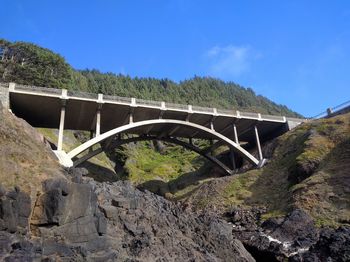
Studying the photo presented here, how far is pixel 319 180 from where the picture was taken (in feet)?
94.8

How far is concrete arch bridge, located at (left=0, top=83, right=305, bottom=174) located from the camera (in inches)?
1194

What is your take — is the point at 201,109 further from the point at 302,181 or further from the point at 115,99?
the point at 302,181

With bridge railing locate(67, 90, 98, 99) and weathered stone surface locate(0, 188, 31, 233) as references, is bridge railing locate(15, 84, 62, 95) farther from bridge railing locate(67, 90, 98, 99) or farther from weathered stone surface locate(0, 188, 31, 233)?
weathered stone surface locate(0, 188, 31, 233)

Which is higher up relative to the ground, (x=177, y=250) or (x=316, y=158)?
(x=316, y=158)

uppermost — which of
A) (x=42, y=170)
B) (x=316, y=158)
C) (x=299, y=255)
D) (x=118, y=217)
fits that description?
(x=316, y=158)

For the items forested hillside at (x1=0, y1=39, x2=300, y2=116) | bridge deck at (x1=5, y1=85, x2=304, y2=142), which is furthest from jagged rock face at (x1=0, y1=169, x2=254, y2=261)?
forested hillside at (x1=0, y1=39, x2=300, y2=116)

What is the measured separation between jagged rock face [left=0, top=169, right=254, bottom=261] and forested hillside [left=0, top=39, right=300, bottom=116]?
32.3 m

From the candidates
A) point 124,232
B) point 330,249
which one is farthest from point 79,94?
point 330,249

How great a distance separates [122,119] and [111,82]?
186 ft

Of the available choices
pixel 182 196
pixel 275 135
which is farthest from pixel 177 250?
pixel 275 135

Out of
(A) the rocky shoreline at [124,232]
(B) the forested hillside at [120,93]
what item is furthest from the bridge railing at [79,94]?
(A) the rocky shoreline at [124,232]

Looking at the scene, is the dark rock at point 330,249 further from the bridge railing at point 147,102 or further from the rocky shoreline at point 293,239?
the bridge railing at point 147,102

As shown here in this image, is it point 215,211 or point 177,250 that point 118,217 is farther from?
point 215,211

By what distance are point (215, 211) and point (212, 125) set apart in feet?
37.1
